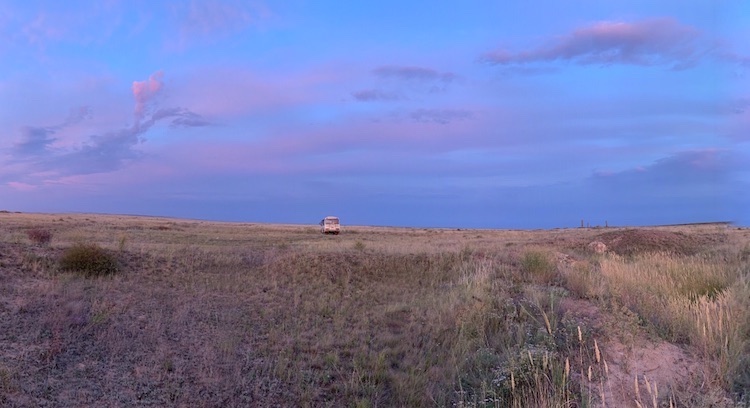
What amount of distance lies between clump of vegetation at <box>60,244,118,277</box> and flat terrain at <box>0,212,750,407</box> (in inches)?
7.8

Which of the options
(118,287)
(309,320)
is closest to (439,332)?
(309,320)

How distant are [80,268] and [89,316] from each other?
520cm

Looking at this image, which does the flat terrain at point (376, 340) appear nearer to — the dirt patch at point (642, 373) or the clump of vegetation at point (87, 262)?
the dirt patch at point (642, 373)

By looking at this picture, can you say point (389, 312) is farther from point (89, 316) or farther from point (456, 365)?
point (89, 316)

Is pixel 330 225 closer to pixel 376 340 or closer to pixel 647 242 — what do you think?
pixel 647 242

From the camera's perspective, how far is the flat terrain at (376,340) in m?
5.75

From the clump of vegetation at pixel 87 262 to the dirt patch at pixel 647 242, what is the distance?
63.3 feet

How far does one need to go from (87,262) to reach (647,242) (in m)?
22.4

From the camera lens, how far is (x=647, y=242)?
2328cm

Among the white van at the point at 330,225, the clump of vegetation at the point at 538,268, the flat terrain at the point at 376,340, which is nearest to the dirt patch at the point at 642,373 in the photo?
the flat terrain at the point at 376,340

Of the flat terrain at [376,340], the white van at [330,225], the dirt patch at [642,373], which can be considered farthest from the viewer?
the white van at [330,225]

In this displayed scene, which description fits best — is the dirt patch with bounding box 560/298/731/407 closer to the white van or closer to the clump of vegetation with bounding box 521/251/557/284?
the clump of vegetation with bounding box 521/251/557/284

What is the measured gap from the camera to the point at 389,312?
10117 mm

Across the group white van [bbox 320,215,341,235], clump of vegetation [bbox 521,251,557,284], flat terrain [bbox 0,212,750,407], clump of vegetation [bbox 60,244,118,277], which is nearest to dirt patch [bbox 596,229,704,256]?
clump of vegetation [bbox 521,251,557,284]
